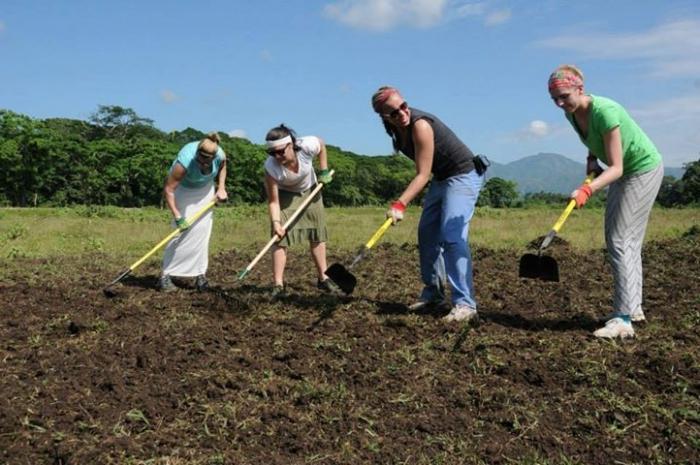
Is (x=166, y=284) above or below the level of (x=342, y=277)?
below

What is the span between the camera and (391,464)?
119 inches

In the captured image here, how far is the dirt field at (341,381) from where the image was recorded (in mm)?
3141

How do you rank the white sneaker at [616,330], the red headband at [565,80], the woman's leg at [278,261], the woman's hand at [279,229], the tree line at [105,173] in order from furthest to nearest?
the tree line at [105,173]
the woman's leg at [278,261]
the woman's hand at [279,229]
the white sneaker at [616,330]
the red headband at [565,80]

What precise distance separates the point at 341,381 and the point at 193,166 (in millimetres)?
3267

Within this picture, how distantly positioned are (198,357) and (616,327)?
276 centimetres

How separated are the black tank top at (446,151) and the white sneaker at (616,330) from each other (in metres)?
1.47

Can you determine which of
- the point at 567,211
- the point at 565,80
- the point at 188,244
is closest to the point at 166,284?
the point at 188,244

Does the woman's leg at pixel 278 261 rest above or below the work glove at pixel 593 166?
below

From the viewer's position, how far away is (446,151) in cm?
498

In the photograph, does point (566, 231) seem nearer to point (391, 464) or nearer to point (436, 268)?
point (436, 268)

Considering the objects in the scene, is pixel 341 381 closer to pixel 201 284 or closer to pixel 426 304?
pixel 426 304

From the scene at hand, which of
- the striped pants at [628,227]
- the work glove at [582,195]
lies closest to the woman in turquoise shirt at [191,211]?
the work glove at [582,195]

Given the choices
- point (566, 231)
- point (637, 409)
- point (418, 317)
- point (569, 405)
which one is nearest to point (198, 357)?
point (418, 317)

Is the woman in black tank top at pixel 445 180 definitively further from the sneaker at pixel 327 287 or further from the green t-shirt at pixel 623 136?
the sneaker at pixel 327 287
